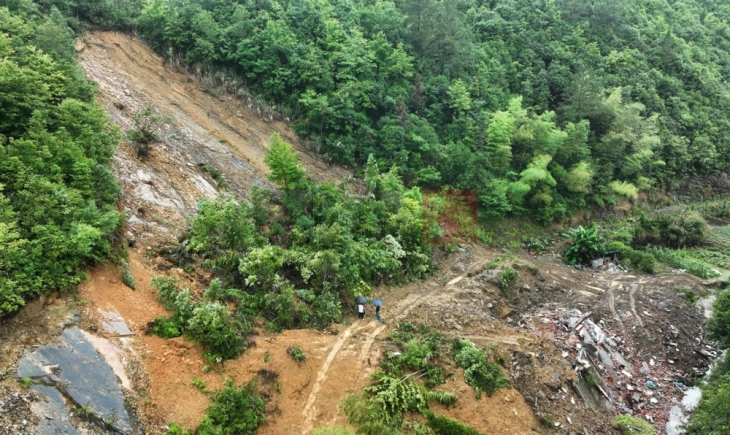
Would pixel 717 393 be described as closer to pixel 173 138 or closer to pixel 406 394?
pixel 406 394

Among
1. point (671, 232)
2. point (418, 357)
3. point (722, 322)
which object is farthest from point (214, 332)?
point (671, 232)

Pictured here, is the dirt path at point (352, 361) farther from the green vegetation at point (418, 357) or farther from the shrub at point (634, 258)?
the shrub at point (634, 258)

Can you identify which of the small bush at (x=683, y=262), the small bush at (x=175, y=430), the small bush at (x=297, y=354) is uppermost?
the small bush at (x=683, y=262)

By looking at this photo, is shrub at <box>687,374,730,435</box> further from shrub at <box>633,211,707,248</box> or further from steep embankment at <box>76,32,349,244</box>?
shrub at <box>633,211,707,248</box>

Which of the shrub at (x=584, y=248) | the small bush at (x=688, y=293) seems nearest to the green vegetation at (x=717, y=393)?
the small bush at (x=688, y=293)

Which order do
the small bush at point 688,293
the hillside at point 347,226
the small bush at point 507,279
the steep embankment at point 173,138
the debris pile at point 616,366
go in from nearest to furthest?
the hillside at point 347,226 → the debris pile at point 616,366 → the steep embankment at point 173,138 → the small bush at point 507,279 → the small bush at point 688,293

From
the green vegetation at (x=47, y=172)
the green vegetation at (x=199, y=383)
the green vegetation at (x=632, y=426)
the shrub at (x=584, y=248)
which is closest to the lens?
the green vegetation at (x=47, y=172)

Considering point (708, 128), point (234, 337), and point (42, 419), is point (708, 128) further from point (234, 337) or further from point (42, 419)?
point (42, 419)

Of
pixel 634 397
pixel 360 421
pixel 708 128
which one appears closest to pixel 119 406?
pixel 360 421
